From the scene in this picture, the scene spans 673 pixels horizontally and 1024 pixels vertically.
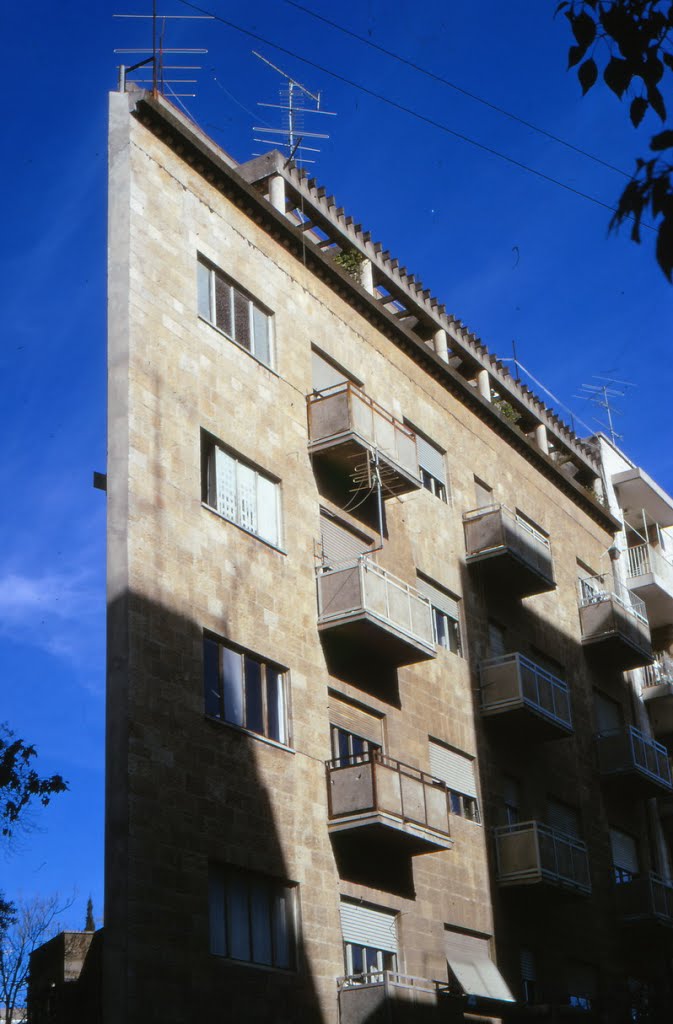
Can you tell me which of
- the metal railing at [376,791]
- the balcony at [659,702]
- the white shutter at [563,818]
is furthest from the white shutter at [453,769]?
the balcony at [659,702]

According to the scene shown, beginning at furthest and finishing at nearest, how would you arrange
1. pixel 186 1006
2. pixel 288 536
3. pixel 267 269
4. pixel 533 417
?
pixel 533 417 → pixel 267 269 → pixel 288 536 → pixel 186 1006

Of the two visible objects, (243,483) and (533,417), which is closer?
(243,483)

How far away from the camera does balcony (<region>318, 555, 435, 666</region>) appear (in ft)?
75.7

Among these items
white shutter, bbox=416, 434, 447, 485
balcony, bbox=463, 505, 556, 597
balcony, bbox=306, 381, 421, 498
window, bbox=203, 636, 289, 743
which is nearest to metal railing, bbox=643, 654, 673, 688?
balcony, bbox=463, 505, 556, 597

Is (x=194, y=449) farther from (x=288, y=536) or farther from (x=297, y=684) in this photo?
(x=297, y=684)

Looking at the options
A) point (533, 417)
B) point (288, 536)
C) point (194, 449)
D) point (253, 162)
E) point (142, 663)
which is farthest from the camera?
point (533, 417)

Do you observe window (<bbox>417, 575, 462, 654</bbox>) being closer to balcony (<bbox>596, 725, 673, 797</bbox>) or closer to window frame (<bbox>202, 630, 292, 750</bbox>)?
window frame (<bbox>202, 630, 292, 750</bbox>)

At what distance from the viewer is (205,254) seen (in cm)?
2391

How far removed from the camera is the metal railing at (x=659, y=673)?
38.1 metres

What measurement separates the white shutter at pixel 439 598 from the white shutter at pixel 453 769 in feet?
10.1

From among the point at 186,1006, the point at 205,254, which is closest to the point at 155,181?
the point at 205,254

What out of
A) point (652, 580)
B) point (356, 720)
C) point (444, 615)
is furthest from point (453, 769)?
point (652, 580)

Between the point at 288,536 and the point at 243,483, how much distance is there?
1253 millimetres

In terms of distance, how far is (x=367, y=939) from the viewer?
2195 centimetres
